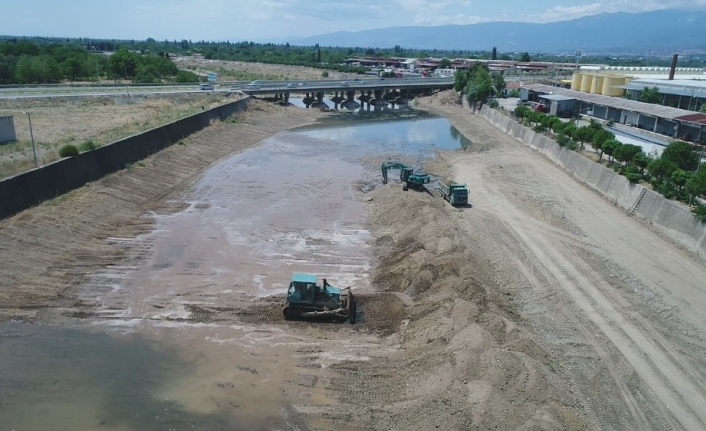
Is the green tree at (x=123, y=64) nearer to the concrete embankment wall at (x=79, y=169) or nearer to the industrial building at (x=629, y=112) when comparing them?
the concrete embankment wall at (x=79, y=169)

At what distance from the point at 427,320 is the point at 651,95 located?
47.8 metres

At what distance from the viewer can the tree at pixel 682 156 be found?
32406mm

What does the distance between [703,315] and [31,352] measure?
25.3m

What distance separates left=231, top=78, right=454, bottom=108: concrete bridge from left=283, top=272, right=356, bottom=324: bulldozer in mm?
62500

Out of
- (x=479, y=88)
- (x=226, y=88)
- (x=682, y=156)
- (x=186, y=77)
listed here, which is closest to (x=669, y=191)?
(x=682, y=156)

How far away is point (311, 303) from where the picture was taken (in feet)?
67.3

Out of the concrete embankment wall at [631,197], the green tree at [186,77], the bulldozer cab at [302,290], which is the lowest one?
the bulldozer cab at [302,290]

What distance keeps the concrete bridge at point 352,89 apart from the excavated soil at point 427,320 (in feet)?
165

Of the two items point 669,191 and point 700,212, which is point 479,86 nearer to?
point 669,191

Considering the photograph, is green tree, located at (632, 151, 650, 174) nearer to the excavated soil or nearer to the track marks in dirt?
the excavated soil

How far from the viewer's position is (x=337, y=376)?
56.4 ft

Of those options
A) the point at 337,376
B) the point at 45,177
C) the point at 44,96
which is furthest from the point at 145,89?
the point at 337,376

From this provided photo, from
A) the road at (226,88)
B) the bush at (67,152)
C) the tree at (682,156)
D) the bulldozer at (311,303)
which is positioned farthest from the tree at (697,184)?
the road at (226,88)

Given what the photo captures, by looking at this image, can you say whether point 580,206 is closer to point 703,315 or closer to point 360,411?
point 703,315
